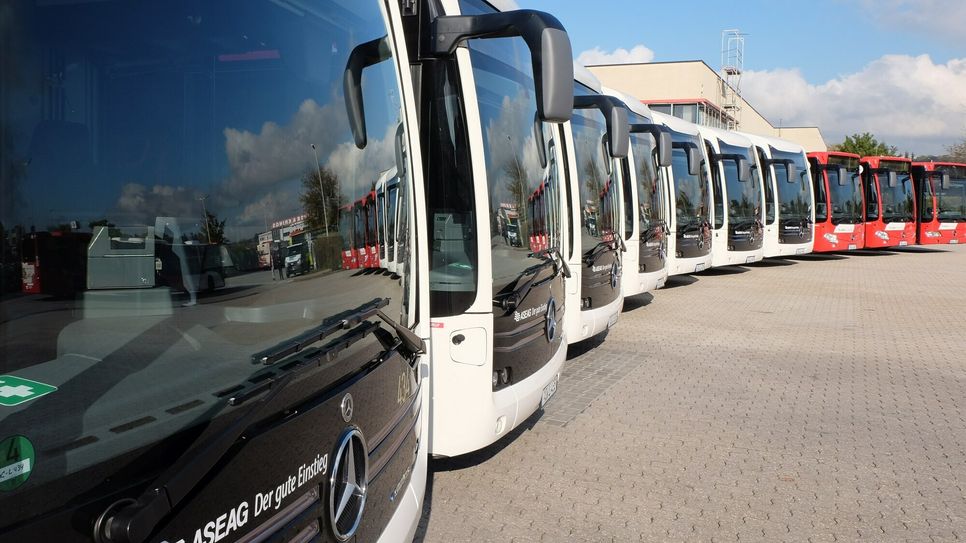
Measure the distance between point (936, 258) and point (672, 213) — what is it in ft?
51.6

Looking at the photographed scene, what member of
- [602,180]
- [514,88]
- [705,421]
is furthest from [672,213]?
[514,88]

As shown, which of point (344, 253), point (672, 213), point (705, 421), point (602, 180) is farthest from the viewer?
point (672, 213)

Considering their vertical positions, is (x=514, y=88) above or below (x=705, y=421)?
above

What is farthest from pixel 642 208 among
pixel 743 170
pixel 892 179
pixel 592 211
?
pixel 892 179

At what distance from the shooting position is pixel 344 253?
2686mm

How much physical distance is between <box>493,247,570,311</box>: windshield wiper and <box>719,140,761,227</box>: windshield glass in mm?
13712

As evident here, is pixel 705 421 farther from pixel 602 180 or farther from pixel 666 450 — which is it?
pixel 602 180

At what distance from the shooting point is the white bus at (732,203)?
60.0ft

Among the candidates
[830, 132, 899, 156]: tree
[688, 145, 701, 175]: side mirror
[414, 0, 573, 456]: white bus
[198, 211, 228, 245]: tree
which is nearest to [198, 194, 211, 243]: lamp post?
[198, 211, 228, 245]: tree

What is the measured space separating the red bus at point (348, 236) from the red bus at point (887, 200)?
26254 mm

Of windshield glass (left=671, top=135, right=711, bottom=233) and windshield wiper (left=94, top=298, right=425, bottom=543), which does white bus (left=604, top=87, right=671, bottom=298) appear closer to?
windshield glass (left=671, top=135, right=711, bottom=233)

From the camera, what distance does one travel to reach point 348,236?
272 cm

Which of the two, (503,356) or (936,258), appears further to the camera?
(936,258)

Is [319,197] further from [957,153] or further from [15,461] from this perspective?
[957,153]
